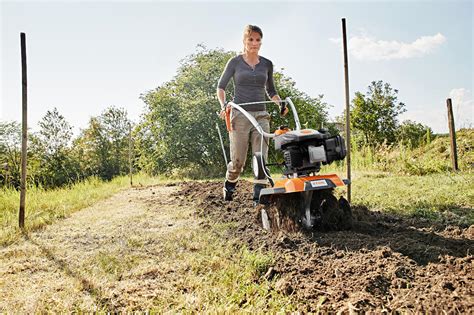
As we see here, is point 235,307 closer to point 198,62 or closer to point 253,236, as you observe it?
point 253,236

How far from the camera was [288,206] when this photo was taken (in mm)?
3418

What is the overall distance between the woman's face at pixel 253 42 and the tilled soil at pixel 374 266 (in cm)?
201

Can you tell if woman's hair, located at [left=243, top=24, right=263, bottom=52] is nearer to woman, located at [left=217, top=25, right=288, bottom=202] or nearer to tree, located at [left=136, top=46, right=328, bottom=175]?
woman, located at [left=217, top=25, right=288, bottom=202]

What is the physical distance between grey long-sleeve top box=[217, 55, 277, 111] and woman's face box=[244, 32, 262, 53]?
18 cm

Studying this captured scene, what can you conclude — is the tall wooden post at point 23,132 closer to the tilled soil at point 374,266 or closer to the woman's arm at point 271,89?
the tilled soil at point 374,266

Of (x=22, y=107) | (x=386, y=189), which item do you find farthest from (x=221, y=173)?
(x=22, y=107)

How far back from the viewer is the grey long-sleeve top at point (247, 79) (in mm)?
4355

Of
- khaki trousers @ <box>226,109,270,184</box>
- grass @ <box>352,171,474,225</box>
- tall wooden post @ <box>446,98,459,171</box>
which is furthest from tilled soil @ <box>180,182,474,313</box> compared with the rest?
tall wooden post @ <box>446,98,459,171</box>

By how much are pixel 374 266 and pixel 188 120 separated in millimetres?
10103

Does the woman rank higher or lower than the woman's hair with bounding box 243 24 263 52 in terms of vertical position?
lower

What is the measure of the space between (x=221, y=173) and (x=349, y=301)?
10.7m

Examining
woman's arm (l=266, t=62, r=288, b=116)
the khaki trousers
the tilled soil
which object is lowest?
the tilled soil

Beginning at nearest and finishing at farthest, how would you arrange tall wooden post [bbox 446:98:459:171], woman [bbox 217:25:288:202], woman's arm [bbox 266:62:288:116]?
1. woman [bbox 217:25:288:202]
2. woman's arm [bbox 266:62:288:116]
3. tall wooden post [bbox 446:98:459:171]

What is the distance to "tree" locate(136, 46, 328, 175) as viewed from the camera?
12.2 m
